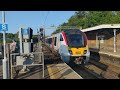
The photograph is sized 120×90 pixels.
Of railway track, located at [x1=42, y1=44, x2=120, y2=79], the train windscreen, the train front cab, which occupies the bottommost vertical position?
railway track, located at [x1=42, y1=44, x2=120, y2=79]

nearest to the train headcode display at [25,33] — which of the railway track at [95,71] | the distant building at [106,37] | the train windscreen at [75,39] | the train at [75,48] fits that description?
the railway track at [95,71]

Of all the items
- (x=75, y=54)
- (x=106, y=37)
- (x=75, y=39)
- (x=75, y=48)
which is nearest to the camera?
(x=75, y=54)

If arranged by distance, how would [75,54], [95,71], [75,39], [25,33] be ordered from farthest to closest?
[75,39] < [95,71] < [75,54] < [25,33]

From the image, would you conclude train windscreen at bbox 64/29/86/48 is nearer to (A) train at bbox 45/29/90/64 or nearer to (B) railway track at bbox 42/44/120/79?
(A) train at bbox 45/29/90/64

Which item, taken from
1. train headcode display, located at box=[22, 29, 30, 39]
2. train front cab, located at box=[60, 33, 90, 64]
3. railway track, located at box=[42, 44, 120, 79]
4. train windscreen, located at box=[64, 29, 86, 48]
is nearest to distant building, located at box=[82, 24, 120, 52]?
railway track, located at box=[42, 44, 120, 79]

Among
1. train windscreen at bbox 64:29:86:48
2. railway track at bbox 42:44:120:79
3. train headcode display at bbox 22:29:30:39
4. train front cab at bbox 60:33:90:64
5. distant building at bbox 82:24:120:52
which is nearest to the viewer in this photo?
train headcode display at bbox 22:29:30:39

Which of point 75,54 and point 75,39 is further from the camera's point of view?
point 75,39

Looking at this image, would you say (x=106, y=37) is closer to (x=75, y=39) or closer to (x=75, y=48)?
(x=75, y=39)

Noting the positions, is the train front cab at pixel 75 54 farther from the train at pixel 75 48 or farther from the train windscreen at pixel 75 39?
the train windscreen at pixel 75 39

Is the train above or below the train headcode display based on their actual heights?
below

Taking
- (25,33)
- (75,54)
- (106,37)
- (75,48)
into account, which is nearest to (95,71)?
(75,54)
